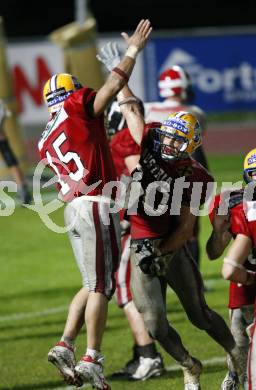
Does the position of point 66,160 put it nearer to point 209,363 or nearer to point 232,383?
point 232,383

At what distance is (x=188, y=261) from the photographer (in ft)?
19.6

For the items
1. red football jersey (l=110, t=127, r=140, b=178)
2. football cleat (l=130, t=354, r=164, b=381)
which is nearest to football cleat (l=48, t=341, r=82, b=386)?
football cleat (l=130, t=354, r=164, b=381)

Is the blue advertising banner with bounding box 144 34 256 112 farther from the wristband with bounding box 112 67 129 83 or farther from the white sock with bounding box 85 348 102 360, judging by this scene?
the white sock with bounding box 85 348 102 360

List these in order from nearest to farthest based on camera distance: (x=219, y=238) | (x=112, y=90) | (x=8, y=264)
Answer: (x=219, y=238), (x=112, y=90), (x=8, y=264)

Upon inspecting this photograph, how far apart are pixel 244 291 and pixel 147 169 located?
0.85m

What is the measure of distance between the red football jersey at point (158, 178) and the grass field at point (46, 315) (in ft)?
3.56

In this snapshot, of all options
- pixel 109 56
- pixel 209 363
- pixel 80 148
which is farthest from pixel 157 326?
pixel 109 56

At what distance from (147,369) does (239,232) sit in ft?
6.27

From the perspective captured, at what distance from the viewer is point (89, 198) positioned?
6.02 metres

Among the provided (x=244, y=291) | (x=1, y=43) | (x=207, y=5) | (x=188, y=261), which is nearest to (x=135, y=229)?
(x=188, y=261)

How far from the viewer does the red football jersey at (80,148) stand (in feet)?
19.5

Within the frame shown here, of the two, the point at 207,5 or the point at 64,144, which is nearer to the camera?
the point at 64,144

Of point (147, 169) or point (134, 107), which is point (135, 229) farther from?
point (134, 107)

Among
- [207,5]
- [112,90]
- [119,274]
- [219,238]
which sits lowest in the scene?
[207,5]
